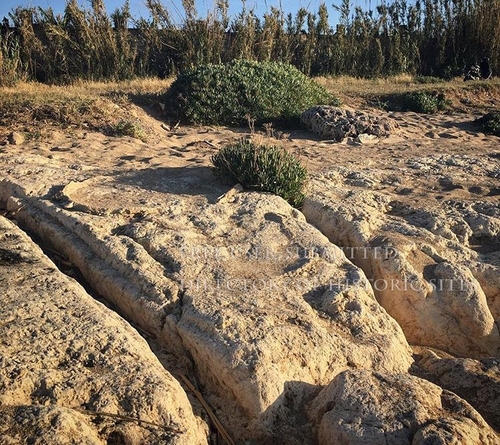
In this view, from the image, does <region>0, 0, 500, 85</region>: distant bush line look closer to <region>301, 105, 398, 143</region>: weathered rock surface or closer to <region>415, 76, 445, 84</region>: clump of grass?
<region>415, 76, 445, 84</region>: clump of grass

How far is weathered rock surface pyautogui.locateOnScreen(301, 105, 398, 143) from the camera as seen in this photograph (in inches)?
364

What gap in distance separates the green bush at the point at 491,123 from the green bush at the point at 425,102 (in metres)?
1.23

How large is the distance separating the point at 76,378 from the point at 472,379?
237cm

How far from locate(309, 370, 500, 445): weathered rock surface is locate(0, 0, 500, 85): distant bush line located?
9.92 meters

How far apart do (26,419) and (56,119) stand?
22.0 ft

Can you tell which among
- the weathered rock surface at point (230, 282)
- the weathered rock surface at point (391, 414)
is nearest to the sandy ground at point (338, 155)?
the weathered rock surface at point (230, 282)

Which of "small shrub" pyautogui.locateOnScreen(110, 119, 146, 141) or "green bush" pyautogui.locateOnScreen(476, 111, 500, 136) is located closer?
"small shrub" pyautogui.locateOnScreen(110, 119, 146, 141)

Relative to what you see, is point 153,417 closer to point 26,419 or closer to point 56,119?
point 26,419

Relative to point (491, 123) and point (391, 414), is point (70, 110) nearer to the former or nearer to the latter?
point (491, 123)

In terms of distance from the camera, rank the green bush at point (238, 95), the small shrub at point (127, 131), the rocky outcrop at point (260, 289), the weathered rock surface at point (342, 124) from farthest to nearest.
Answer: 1. the green bush at point (238, 95)
2. the weathered rock surface at point (342, 124)
3. the small shrub at point (127, 131)
4. the rocky outcrop at point (260, 289)

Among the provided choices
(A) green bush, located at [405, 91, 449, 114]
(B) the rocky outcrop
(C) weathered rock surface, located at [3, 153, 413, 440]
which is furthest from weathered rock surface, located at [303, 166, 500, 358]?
(A) green bush, located at [405, 91, 449, 114]

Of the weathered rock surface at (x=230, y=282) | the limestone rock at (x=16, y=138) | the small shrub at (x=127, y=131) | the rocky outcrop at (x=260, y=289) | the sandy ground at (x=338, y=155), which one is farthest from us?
the small shrub at (x=127, y=131)

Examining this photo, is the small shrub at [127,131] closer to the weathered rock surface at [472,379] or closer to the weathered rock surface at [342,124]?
the weathered rock surface at [342,124]

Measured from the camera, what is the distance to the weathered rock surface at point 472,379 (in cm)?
353
